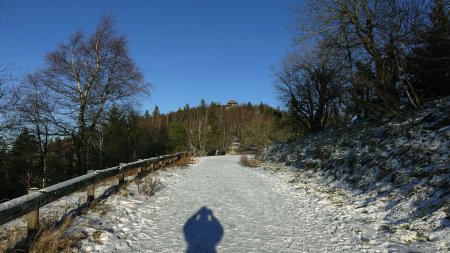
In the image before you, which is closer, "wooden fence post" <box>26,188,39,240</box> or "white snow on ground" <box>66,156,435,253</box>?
"wooden fence post" <box>26,188,39,240</box>

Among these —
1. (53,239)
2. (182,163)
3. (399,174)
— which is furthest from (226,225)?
(182,163)

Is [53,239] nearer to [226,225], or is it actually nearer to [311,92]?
[226,225]

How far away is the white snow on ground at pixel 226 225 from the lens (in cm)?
539

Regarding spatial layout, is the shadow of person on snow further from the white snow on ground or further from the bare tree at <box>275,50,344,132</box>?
the bare tree at <box>275,50,344,132</box>

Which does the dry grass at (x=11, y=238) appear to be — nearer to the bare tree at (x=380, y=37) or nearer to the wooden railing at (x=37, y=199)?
the wooden railing at (x=37, y=199)

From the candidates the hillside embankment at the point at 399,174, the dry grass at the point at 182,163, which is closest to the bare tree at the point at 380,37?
the hillside embankment at the point at 399,174

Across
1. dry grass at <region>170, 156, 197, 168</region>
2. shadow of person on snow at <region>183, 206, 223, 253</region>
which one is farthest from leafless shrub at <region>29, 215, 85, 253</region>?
dry grass at <region>170, 156, 197, 168</region>

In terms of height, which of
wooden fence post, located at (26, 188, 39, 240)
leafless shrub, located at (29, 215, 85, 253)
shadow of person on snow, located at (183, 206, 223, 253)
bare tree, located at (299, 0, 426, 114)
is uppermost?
bare tree, located at (299, 0, 426, 114)

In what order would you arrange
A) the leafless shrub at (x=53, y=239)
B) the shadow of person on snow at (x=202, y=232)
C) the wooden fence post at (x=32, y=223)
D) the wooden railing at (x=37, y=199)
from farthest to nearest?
the shadow of person on snow at (x=202, y=232), the wooden fence post at (x=32, y=223), the leafless shrub at (x=53, y=239), the wooden railing at (x=37, y=199)

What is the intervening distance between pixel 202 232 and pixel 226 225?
2.21 feet

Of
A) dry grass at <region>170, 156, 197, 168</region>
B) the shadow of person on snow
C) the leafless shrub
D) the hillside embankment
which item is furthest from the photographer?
dry grass at <region>170, 156, 197, 168</region>

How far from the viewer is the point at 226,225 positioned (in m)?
6.66

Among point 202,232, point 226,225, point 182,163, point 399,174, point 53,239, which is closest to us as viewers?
point 53,239

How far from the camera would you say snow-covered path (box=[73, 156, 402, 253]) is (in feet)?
17.7
